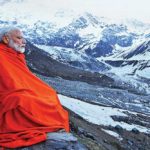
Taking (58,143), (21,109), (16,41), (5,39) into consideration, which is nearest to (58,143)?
(58,143)

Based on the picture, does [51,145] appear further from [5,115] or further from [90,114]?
[90,114]

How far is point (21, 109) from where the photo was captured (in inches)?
368

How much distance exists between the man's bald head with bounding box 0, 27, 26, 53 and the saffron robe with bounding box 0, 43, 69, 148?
135 millimetres

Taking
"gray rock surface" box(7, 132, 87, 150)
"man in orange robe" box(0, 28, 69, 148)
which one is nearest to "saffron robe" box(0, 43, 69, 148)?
"man in orange robe" box(0, 28, 69, 148)

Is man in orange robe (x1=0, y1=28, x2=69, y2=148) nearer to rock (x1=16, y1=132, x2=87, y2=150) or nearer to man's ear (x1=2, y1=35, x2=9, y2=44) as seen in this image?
man's ear (x1=2, y1=35, x2=9, y2=44)

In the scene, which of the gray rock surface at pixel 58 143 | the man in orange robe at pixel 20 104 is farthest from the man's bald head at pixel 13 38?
the gray rock surface at pixel 58 143

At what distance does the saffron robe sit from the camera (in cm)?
919

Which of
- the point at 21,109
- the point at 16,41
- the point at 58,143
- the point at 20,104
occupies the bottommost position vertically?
the point at 58,143

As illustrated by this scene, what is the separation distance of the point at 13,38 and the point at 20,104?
1.72 meters

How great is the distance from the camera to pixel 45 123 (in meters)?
9.55

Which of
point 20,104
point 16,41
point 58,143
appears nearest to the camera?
point 20,104

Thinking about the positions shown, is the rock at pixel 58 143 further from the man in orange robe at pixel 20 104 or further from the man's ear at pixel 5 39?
the man's ear at pixel 5 39

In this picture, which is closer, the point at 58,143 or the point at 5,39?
the point at 58,143

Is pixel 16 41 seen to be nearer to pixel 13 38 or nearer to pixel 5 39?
pixel 13 38
